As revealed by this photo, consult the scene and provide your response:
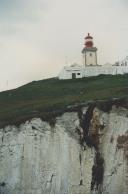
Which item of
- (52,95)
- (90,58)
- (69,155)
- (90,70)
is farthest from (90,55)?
(69,155)

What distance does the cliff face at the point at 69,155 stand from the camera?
54125mm

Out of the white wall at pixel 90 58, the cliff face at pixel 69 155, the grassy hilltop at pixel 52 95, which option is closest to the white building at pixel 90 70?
the white wall at pixel 90 58

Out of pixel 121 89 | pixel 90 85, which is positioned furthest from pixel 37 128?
pixel 90 85

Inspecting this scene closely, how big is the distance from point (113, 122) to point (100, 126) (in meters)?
1.16

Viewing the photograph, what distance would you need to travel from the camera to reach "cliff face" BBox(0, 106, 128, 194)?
2131 inches

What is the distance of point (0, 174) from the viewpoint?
5644 cm

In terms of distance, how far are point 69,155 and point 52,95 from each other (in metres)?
21.1

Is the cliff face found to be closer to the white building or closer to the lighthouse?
the white building

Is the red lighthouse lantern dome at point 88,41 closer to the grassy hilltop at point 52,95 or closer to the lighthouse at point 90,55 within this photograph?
the lighthouse at point 90,55

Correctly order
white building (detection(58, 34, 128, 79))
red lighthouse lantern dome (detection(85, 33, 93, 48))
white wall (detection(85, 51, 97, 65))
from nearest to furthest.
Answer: white building (detection(58, 34, 128, 79)) < white wall (detection(85, 51, 97, 65)) < red lighthouse lantern dome (detection(85, 33, 93, 48))

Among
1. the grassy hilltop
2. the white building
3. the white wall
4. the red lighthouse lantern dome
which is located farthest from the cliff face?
the red lighthouse lantern dome

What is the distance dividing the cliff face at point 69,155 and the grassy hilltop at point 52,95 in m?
2.10

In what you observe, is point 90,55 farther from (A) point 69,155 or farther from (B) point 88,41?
(A) point 69,155

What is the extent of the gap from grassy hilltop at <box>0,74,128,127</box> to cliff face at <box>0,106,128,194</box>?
2.10 m
